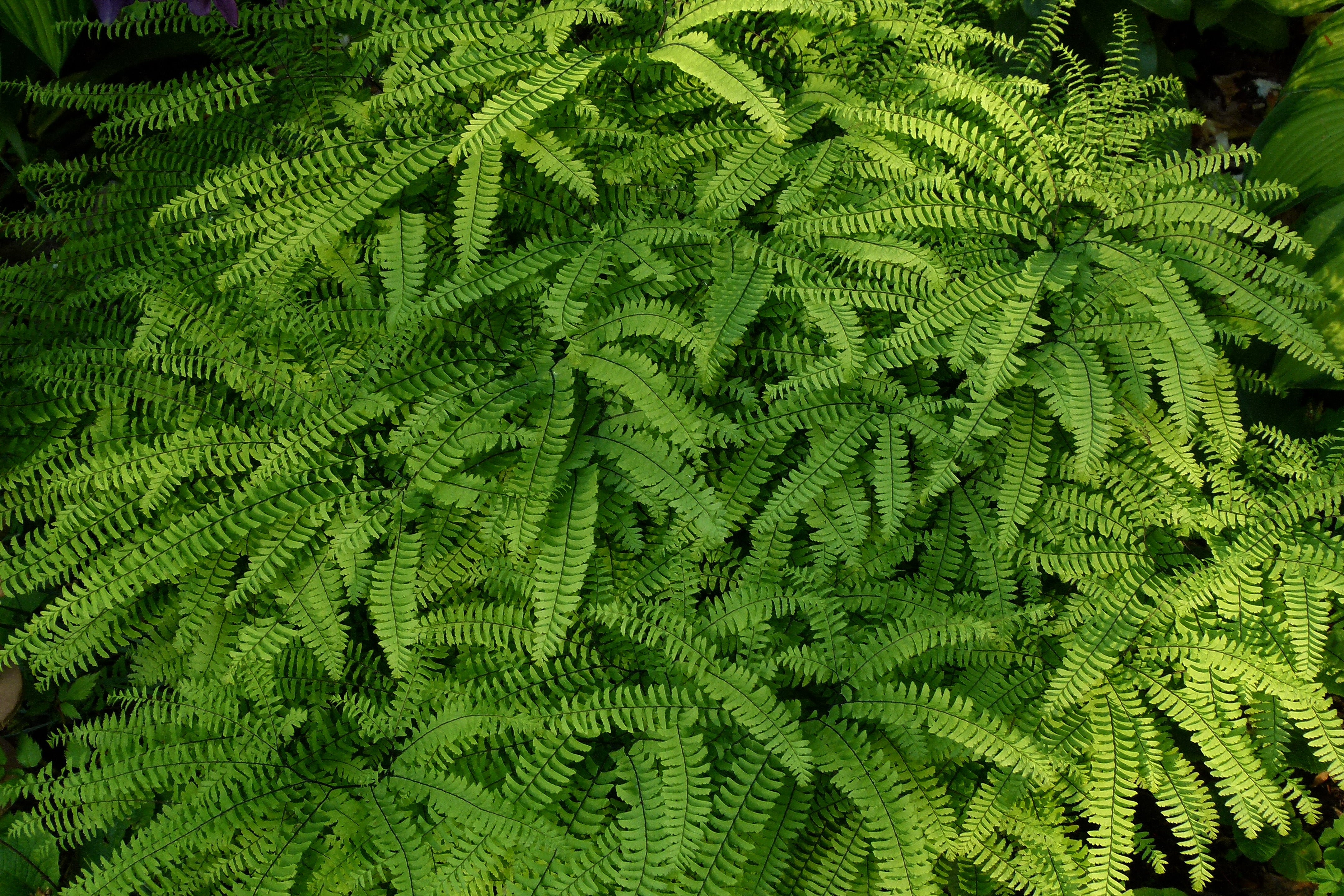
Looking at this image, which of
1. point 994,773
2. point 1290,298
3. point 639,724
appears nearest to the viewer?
point 639,724

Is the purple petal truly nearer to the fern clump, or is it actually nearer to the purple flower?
the purple flower

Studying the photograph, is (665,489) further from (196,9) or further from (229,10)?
(196,9)

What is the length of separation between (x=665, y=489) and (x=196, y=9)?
→ 2269mm

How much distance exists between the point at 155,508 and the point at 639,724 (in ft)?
5.63

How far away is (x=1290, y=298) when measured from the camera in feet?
8.90

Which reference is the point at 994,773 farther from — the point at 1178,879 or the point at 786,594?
the point at 1178,879

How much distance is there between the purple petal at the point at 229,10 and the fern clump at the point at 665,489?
176 millimetres

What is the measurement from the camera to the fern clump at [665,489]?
2.46 m

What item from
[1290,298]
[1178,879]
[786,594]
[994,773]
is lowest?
[1178,879]

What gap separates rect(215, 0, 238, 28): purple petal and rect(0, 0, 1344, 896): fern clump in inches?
6.9

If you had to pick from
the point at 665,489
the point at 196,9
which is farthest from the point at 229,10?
the point at 665,489

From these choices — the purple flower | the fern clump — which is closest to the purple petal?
the purple flower

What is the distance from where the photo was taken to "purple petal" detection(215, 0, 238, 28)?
A: 2.76 m

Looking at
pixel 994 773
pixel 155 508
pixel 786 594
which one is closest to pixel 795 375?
pixel 786 594
